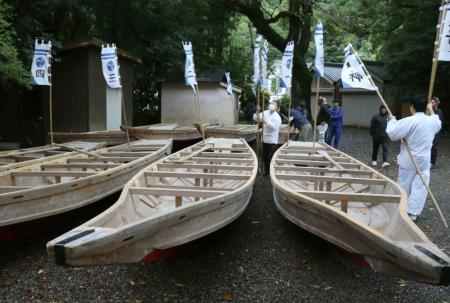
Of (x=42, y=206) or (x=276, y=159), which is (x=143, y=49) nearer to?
(x=276, y=159)

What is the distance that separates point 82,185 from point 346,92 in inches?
936

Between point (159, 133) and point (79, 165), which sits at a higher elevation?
point (159, 133)

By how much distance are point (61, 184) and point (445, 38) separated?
5806 millimetres

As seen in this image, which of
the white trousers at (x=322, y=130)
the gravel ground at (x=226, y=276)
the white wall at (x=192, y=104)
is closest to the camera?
the gravel ground at (x=226, y=276)

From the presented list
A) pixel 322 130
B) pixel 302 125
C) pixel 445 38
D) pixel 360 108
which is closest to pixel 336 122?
pixel 322 130

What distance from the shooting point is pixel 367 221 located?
15.6 ft

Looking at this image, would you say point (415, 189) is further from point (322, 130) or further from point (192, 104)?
point (192, 104)

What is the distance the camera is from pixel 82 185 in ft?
17.0

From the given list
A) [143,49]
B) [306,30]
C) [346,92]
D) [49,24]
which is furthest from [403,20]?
[49,24]

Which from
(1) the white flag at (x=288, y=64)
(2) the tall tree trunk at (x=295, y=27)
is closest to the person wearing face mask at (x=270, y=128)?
(1) the white flag at (x=288, y=64)

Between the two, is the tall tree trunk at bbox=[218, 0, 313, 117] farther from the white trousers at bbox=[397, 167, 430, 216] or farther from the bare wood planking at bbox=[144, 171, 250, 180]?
the bare wood planking at bbox=[144, 171, 250, 180]

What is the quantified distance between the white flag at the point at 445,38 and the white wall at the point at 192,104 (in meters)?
15.1

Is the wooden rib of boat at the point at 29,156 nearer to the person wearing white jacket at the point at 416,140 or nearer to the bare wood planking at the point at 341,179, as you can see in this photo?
the bare wood planking at the point at 341,179

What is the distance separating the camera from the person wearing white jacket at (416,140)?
5.50 metres
